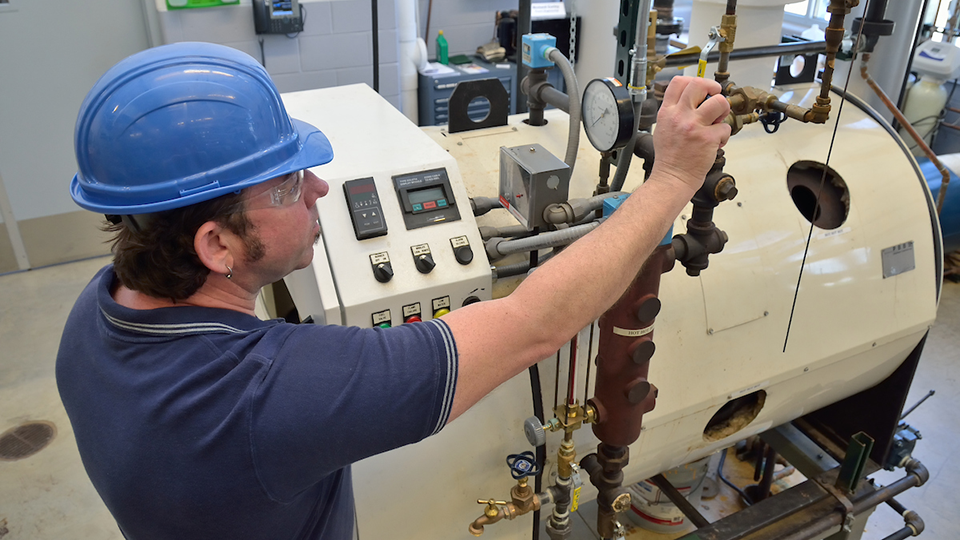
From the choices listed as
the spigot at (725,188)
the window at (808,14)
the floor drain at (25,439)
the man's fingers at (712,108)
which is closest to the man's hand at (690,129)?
the man's fingers at (712,108)

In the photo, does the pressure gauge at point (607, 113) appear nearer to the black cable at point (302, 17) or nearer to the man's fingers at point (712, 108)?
the man's fingers at point (712, 108)

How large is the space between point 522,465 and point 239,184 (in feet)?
2.35

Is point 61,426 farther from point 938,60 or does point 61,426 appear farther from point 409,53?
point 938,60

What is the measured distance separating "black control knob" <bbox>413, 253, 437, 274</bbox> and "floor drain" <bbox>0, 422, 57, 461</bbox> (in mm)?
1897

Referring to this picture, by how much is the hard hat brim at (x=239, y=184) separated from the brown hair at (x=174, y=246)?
0.02 meters

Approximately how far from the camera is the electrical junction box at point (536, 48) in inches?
53.6

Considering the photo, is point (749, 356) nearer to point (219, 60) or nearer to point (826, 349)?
point (826, 349)

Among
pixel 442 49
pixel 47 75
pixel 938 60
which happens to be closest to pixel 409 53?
pixel 442 49

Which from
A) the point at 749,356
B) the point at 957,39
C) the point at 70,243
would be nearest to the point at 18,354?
the point at 70,243

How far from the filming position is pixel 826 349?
149cm

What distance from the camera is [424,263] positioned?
3.57 ft

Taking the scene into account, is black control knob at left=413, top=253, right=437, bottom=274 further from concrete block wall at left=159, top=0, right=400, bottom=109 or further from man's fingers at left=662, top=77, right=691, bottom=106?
concrete block wall at left=159, top=0, right=400, bottom=109

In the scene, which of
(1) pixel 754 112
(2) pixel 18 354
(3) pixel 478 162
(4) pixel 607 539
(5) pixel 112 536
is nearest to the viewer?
(1) pixel 754 112

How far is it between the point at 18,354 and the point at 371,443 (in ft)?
8.58
